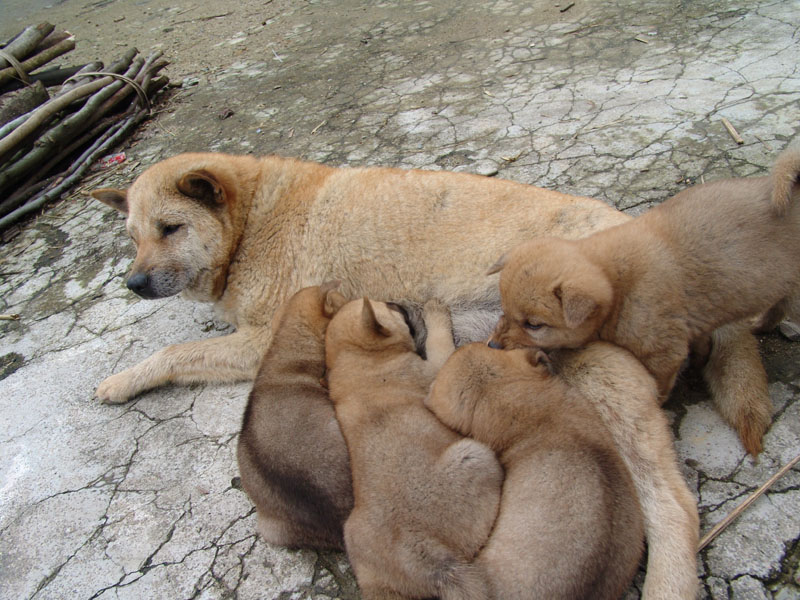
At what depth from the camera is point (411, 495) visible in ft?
8.23

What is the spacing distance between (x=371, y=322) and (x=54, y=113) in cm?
660

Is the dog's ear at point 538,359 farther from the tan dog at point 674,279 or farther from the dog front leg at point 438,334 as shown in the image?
the dog front leg at point 438,334

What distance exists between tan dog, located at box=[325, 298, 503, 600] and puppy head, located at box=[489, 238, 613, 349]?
0.66 meters

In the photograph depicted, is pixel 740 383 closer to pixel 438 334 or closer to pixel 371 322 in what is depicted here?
pixel 438 334

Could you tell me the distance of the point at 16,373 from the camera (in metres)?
4.71

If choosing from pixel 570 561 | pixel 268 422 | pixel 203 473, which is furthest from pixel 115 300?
pixel 570 561

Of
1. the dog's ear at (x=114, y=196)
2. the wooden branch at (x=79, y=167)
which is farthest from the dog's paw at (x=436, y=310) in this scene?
the wooden branch at (x=79, y=167)

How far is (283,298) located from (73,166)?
5245 mm

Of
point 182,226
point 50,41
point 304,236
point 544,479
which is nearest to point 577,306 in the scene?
point 544,479

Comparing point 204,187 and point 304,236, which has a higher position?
point 204,187

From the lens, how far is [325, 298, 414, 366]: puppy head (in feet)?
10.8

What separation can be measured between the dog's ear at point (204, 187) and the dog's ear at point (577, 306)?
8.21 ft

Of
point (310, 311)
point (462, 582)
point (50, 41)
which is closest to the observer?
point (462, 582)

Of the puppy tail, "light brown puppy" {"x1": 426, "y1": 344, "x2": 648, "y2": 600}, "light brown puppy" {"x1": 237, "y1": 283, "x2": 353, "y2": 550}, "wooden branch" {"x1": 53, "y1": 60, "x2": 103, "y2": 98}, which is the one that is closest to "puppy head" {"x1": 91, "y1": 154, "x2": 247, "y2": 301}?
"light brown puppy" {"x1": 237, "y1": 283, "x2": 353, "y2": 550}
